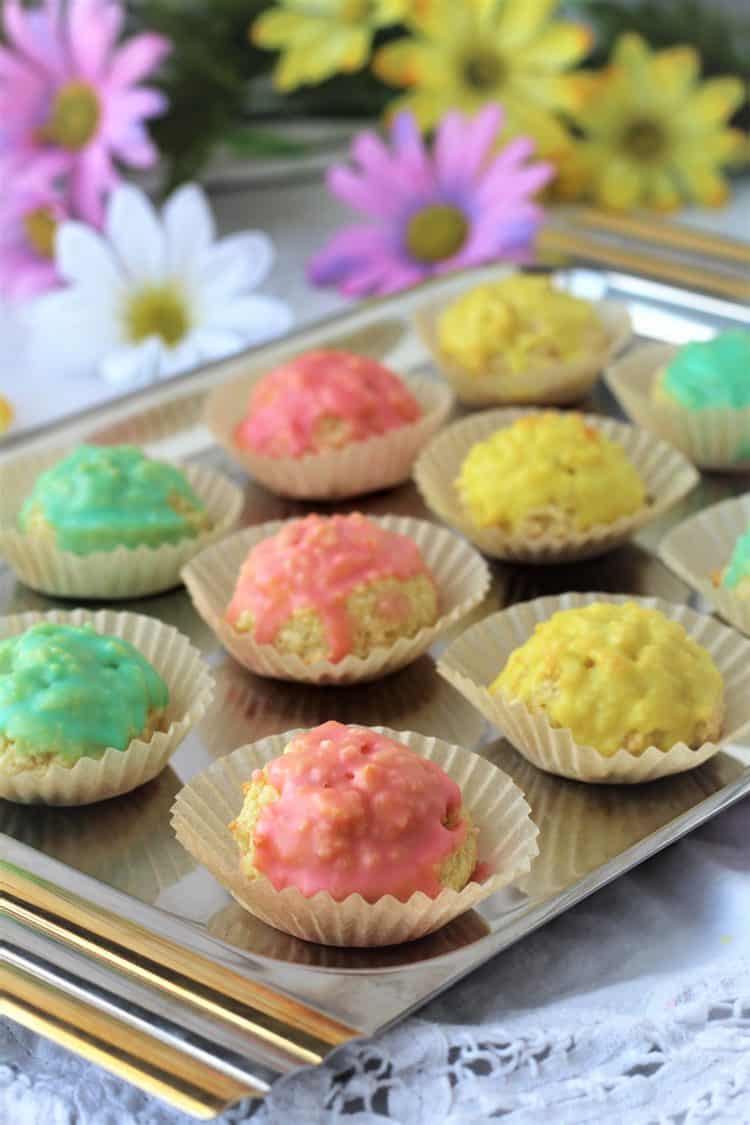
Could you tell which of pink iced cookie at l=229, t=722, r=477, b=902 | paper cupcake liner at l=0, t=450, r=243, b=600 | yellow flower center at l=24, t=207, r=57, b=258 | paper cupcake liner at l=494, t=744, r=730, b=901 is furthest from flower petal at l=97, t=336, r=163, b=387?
pink iced cookie at l=229, t=722, r=477, b=902

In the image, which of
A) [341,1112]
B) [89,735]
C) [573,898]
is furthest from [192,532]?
[341,1112]

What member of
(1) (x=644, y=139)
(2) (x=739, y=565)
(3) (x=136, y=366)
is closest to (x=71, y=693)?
(2) (x=739, y=565)

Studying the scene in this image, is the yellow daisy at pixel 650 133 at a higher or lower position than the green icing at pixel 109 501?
lower

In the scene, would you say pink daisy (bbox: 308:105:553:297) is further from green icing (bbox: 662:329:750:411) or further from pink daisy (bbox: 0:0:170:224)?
green icing (bbox: 662:329:750:411)

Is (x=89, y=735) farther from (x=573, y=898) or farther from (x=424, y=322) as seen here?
(x=424, y=322)

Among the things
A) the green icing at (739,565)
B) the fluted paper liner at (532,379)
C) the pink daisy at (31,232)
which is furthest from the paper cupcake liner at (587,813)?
the pink daisy at (31,232)

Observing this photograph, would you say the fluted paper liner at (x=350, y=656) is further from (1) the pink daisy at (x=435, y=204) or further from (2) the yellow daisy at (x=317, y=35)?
(2) the yellow daisy at (x=317, y=35)

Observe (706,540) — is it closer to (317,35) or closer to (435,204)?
(435,204)
